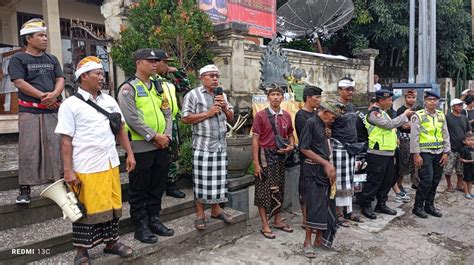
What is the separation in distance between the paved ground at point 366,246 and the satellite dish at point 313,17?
7.38 m

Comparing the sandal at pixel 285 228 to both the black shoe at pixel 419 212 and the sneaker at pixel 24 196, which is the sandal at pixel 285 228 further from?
the sneaker at pixel 24 196

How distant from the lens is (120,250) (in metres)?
3.26

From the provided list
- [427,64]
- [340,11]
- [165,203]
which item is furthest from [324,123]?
[340,11]

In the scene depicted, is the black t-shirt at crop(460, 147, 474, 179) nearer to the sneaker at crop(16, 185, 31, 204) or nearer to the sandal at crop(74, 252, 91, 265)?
the sandal at crop(74, 252, 91, 265)

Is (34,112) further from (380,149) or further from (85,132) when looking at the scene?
(380,149)

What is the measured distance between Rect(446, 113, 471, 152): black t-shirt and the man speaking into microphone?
14.6ft

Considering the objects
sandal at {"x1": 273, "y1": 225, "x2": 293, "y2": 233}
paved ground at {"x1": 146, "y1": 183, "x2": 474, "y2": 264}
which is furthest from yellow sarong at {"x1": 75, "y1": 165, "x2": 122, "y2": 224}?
sandal at {"x1": 273, "y1": 225, "x2": 293, "y2": 233}

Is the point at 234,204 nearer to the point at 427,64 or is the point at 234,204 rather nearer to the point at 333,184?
the point at 333,184

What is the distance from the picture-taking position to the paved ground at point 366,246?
3.80 meters

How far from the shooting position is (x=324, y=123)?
391 centimetres

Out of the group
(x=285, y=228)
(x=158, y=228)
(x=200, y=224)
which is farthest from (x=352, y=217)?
(x=158, y=228)

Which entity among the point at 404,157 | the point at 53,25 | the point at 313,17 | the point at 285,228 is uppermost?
the point at 313,17

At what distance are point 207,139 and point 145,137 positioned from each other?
2.45ft

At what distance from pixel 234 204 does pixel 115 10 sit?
415 centimetres
